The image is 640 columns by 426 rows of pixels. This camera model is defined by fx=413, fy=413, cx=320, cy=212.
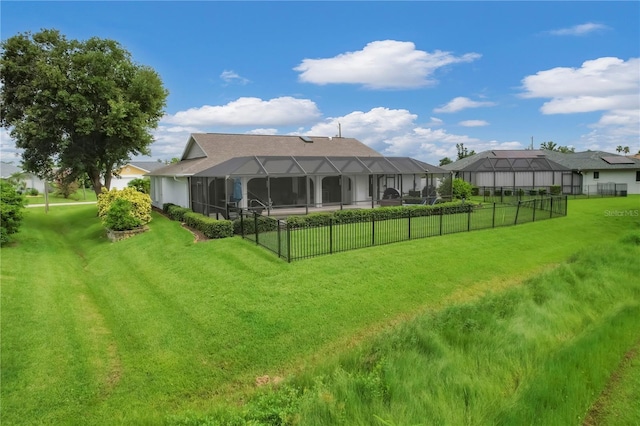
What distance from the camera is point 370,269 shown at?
423 inches

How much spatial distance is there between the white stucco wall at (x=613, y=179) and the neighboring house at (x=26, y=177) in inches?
2159

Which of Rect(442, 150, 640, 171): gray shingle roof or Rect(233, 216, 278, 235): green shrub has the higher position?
Rect(442, 150, 640, 171): gray shingle roof

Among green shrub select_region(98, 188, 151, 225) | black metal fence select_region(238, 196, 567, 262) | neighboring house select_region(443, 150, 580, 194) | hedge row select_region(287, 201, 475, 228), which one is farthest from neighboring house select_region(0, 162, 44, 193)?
neighboring house select_region(443, 150, 580, 194)

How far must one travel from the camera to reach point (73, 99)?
839 inches

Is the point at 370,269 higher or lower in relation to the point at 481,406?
higher

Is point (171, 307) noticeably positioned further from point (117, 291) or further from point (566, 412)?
point (566, 412)

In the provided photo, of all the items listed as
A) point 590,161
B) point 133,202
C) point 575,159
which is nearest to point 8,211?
point 133,202

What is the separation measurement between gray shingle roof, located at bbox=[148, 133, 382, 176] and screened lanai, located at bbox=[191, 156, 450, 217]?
2264 millimetres

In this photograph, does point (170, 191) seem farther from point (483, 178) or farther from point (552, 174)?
point (552, 174)

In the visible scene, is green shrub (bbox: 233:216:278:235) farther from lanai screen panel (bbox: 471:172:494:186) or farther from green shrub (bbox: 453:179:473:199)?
lanai screen panel (bbox: 471:172:494:186)

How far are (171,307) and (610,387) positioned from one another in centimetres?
823

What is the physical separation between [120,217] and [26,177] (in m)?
44.1

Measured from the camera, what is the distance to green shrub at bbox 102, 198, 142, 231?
58.1 ft

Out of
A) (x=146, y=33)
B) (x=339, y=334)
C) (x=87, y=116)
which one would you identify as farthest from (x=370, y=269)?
(x=87, y=116)
